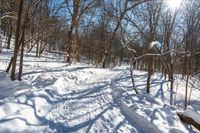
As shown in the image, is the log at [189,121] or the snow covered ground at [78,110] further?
the log at [189,121]

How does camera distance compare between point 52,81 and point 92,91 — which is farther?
point 52,81

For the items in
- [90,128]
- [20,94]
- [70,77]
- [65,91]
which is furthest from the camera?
[70,77]

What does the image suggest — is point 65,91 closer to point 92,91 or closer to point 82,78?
point 92,91

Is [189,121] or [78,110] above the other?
[78,110]

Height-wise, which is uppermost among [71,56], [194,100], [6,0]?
[6,0]

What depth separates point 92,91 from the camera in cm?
957

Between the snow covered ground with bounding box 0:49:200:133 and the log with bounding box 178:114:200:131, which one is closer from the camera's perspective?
the snow covered ground with bounding box 0:49:200:133

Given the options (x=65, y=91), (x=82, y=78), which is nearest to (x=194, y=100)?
(x=82, y=78)

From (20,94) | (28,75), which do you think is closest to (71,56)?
(28,75)

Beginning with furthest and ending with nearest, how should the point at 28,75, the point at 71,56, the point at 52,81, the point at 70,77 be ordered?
1. the point at 71,56
2. the point at 70,77
3. the point at 28,75
4. the point at 52,81

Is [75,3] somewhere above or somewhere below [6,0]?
above

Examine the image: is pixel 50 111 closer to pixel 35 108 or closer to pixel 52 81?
pixel 35 108

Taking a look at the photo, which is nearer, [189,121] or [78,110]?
[189,121]

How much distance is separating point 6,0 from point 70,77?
14.6 feet
